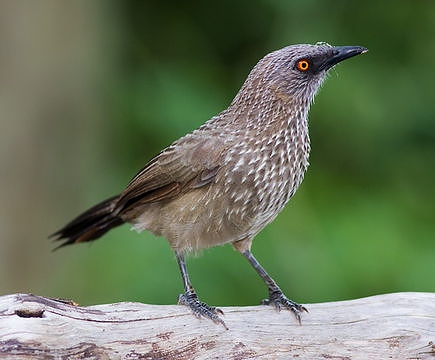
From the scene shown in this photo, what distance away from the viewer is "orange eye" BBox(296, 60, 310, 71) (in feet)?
16.6

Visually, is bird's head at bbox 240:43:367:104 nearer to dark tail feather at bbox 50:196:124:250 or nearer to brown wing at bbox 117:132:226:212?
brown wing at bbox 117:132:226:212

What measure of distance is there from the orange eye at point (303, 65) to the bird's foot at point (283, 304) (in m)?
1.17

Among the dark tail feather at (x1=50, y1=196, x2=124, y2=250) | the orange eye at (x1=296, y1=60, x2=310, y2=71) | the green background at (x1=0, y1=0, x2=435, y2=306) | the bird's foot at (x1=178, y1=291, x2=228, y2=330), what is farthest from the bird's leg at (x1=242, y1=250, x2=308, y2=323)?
the green background at (x1=0, y1=0, x2=435, y2=306)

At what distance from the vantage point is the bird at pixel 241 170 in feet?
15.7

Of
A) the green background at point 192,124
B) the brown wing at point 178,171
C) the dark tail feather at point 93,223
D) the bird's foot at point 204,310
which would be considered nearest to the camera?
the bird's foot at point 204,310

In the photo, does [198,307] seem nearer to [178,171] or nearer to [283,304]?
[283,304]

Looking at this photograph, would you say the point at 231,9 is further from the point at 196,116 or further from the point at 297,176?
the point at 297,176

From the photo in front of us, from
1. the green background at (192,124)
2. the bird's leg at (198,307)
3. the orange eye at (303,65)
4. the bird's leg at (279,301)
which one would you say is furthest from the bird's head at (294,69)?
the green background at (192,124)

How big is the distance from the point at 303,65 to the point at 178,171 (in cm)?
86

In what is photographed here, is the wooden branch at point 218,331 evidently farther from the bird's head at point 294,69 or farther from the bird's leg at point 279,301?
the bird's head at point 294,69

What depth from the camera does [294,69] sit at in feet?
16.6

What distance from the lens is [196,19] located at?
7844mm

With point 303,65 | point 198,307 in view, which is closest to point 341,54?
point 303,65

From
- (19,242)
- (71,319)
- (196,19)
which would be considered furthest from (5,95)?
(71,319)
